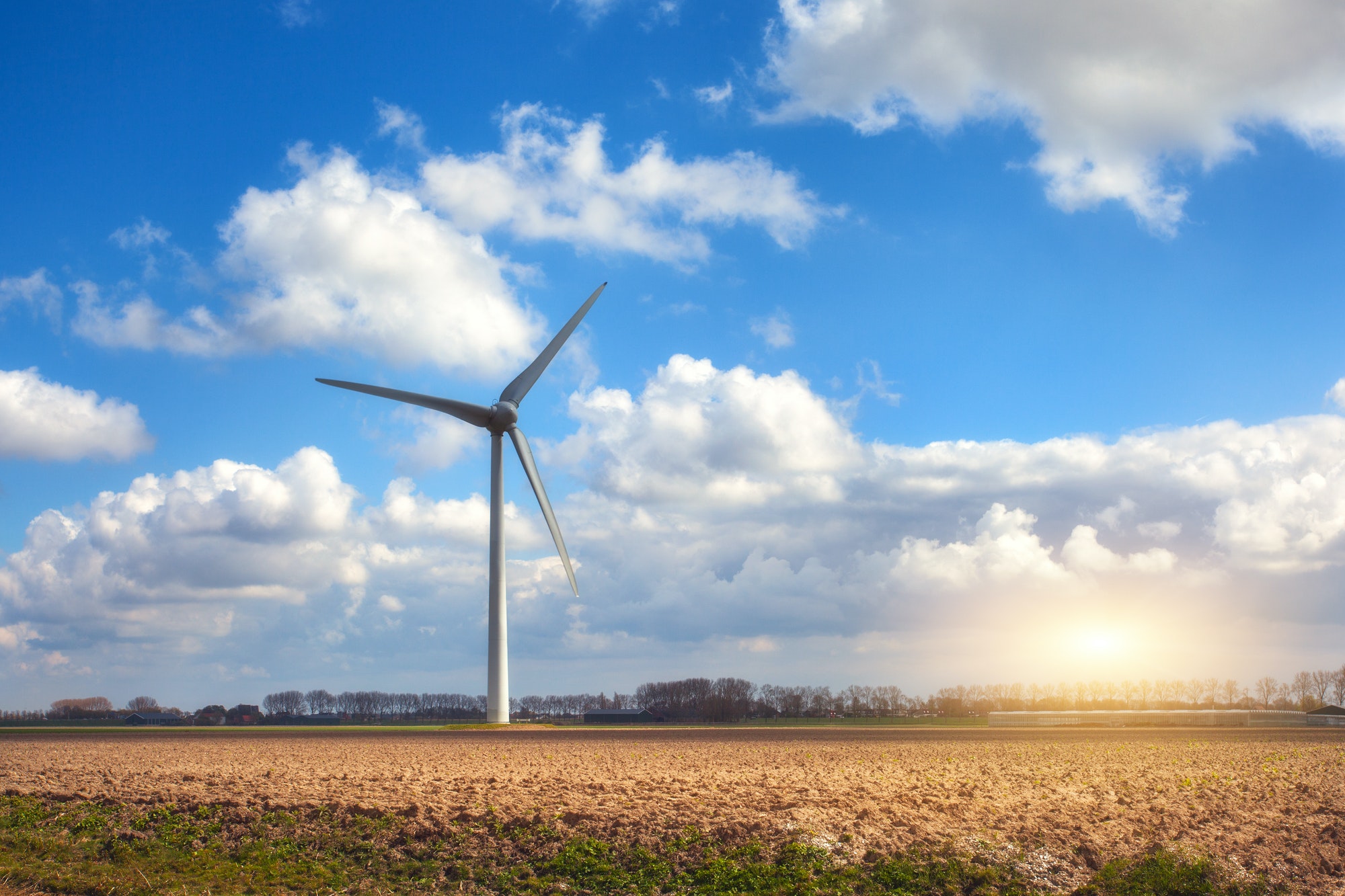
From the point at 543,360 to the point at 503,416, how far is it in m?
8.02

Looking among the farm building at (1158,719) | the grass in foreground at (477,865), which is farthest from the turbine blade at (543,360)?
the farm building at (1158,719)

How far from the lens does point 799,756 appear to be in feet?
164

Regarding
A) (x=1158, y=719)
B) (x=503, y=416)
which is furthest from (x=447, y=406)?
(x=1158, y=719)

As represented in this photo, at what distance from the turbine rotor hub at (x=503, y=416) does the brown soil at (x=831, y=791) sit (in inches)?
1424

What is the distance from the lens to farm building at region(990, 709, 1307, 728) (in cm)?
12606

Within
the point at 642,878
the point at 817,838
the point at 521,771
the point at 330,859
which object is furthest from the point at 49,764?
the point at 817,838

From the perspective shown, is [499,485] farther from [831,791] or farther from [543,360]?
[831,791]

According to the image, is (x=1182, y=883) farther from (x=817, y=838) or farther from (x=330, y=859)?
(x=330, y=859)

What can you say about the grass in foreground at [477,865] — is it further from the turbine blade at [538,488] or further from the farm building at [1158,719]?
the farm building at [1158,719]

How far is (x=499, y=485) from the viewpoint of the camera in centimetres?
8612

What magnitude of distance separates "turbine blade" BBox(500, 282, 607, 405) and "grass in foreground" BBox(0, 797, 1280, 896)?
61432mm

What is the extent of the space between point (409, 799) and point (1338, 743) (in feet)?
236

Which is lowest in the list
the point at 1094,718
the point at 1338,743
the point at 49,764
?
the point at 1094,718

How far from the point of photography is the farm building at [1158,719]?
126 metres
